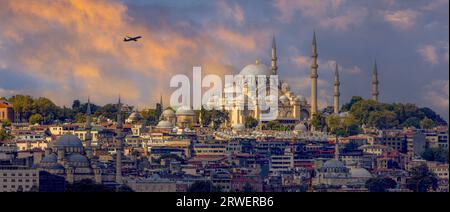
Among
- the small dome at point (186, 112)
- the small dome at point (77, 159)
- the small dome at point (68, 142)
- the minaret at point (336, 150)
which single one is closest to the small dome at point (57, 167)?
the small dome at point (77, 159)

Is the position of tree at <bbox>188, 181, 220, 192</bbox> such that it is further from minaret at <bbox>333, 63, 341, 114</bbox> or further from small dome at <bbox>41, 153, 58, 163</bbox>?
minaret at <bbox>333, 63, 341, 114</bbox>

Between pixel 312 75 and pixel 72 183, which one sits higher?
pixel 312 75

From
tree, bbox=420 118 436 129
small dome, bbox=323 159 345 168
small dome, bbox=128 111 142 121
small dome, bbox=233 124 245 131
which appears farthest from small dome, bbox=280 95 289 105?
small dome, bbox=323 159 345 168

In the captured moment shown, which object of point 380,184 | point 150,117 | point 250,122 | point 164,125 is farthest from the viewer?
point 150,117

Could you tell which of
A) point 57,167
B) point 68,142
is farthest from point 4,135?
point 57,167

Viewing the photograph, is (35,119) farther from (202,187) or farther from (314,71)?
(202,187)
